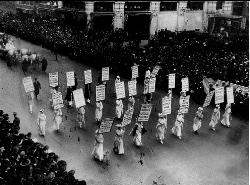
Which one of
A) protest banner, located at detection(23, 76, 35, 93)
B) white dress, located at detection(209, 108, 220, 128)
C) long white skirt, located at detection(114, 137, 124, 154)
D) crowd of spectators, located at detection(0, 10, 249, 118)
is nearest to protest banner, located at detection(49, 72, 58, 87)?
protest banner, located at detection(23, 76, 35, 93)

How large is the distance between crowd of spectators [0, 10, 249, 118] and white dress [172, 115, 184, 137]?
4462 millimetres

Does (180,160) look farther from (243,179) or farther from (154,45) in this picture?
(154,45)

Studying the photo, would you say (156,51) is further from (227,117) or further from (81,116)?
(81,116)

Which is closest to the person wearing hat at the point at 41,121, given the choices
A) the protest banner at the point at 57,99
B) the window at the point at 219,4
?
the protest banner at the point at 57,99

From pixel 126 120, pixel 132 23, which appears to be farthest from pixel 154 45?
pixel 126 120

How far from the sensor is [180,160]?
48.9 feet

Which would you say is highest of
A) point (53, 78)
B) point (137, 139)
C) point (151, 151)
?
point (53, 78)

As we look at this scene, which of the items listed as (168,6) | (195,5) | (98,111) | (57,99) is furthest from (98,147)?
(195,5)

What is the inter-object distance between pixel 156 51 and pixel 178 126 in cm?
1151

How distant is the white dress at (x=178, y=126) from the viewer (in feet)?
54.2

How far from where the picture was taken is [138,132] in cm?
1548

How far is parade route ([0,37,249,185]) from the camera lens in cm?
1373

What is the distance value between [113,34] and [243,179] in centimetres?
1996

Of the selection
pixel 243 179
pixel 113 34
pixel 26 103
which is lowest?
pixel 243 179
